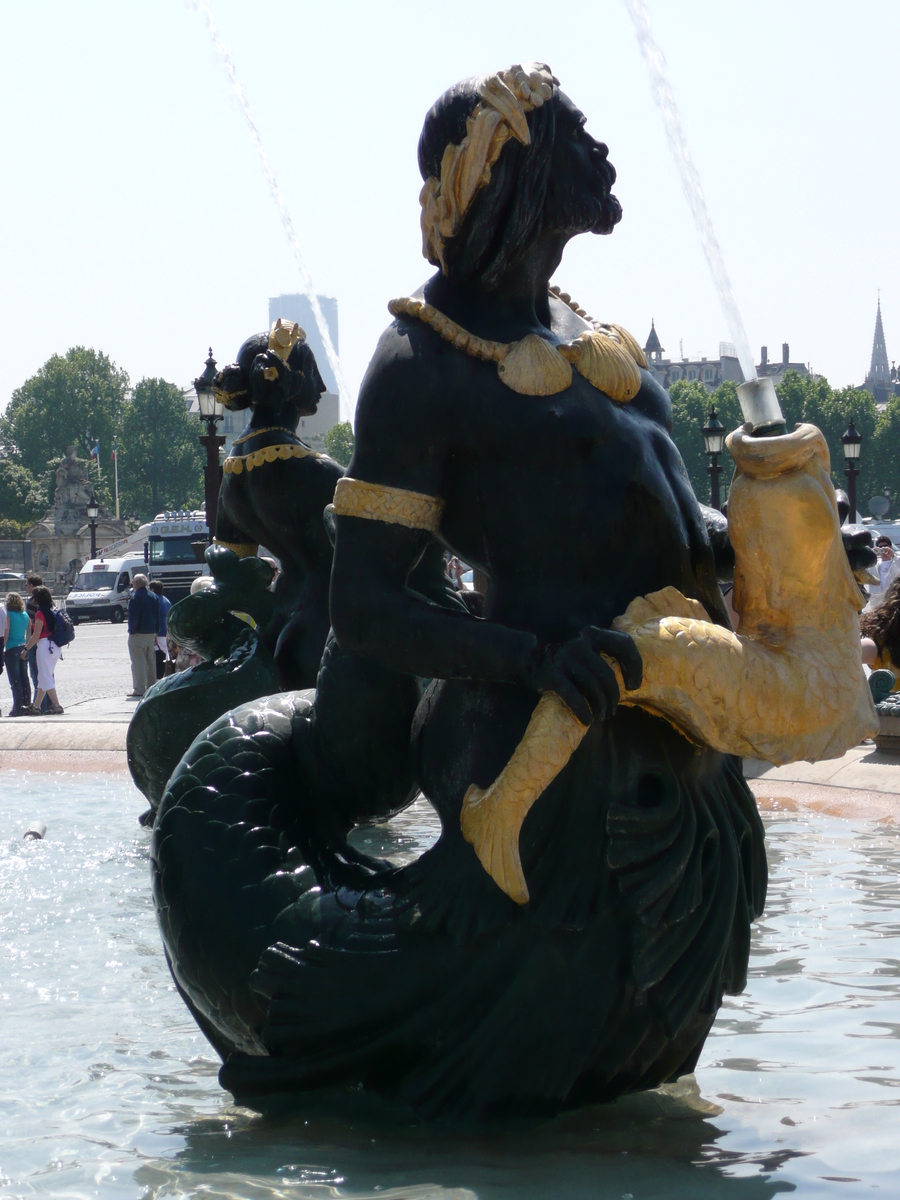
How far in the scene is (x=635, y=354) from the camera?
260 cm

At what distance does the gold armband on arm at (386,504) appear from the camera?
2.28 metres

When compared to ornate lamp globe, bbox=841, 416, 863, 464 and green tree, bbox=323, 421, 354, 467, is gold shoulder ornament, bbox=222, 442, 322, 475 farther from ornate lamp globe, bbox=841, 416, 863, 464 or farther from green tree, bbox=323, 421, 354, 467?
green tree, bbox=323, 421, 354, 467

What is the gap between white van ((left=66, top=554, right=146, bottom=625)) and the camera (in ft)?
133

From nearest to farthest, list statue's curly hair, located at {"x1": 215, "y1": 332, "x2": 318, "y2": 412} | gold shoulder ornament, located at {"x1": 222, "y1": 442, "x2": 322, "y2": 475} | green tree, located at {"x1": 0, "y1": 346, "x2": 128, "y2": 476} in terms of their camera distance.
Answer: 1. gold shoulder ornament, located at {"x1": 222, "y1": 442, "x2": 322, "y2": 475}
2. statue's curly hair, located at {"x1": 215, "y1": 332, "x2": 318, "y2": 412}
3. green tree, located at {"x1": 0, "y1": 346, "x2": 128, "y2": 476}

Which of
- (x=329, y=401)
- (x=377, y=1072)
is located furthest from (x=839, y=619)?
(x=329, y=401)

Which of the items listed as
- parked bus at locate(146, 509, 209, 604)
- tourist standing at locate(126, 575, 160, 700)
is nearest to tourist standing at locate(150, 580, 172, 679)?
tourist standing at locate(126, 575, 160, 700)

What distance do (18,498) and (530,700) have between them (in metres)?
85.9

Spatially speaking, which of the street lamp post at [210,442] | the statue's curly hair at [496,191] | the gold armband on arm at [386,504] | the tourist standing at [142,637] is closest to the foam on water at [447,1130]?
the gold armband on arm at [386,504]

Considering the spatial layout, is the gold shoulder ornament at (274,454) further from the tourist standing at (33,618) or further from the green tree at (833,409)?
the green tree at (833,409)

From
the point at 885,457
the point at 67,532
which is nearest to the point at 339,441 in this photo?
the point at 67,532

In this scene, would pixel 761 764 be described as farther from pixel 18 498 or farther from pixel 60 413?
pixel 60 413

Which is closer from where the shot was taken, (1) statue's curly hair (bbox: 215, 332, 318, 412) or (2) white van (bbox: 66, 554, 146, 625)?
(1) statue's curly hair (bbox: 215, 332, 318, 412)

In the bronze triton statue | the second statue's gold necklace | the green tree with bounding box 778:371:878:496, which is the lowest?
the bronze triton statue

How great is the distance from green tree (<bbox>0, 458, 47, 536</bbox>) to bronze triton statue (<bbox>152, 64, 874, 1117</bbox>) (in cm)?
8456
